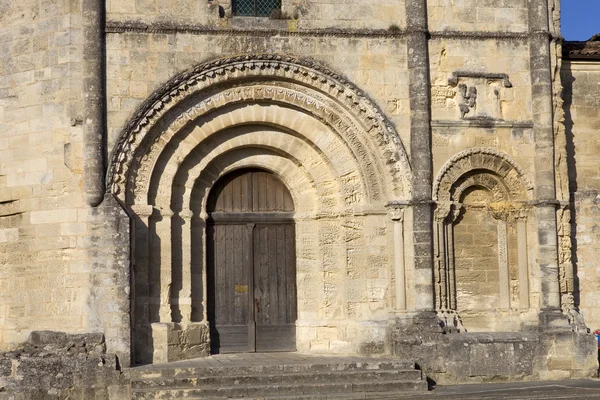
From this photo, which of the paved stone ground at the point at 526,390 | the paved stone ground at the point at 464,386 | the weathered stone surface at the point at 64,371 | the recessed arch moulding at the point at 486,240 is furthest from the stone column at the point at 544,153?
the weathered stone surface at the point at 64,371

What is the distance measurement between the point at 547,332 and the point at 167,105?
641 centimetres

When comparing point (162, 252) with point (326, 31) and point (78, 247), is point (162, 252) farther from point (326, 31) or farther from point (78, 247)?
point (326, 31)

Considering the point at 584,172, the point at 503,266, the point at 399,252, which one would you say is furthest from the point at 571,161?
the point at 399,252

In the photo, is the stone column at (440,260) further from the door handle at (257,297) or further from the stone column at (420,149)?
the door handle at (257,297)

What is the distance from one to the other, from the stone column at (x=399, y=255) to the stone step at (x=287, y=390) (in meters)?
1.50

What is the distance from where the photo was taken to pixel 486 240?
15.9 meters

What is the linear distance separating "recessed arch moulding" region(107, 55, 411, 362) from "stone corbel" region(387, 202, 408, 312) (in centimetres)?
11

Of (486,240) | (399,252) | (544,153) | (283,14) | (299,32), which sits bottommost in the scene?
(399,252)

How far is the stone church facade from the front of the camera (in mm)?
14492

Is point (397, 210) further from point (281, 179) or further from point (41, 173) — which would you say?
point (41, 173)

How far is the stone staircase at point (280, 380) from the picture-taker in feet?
44.1

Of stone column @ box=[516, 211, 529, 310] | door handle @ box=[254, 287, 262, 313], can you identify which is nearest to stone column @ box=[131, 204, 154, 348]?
door handle @ box=[254, 287, 262, 313]

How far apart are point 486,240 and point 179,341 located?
487 centimetres

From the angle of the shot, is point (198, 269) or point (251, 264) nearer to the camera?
point (198, 269)
